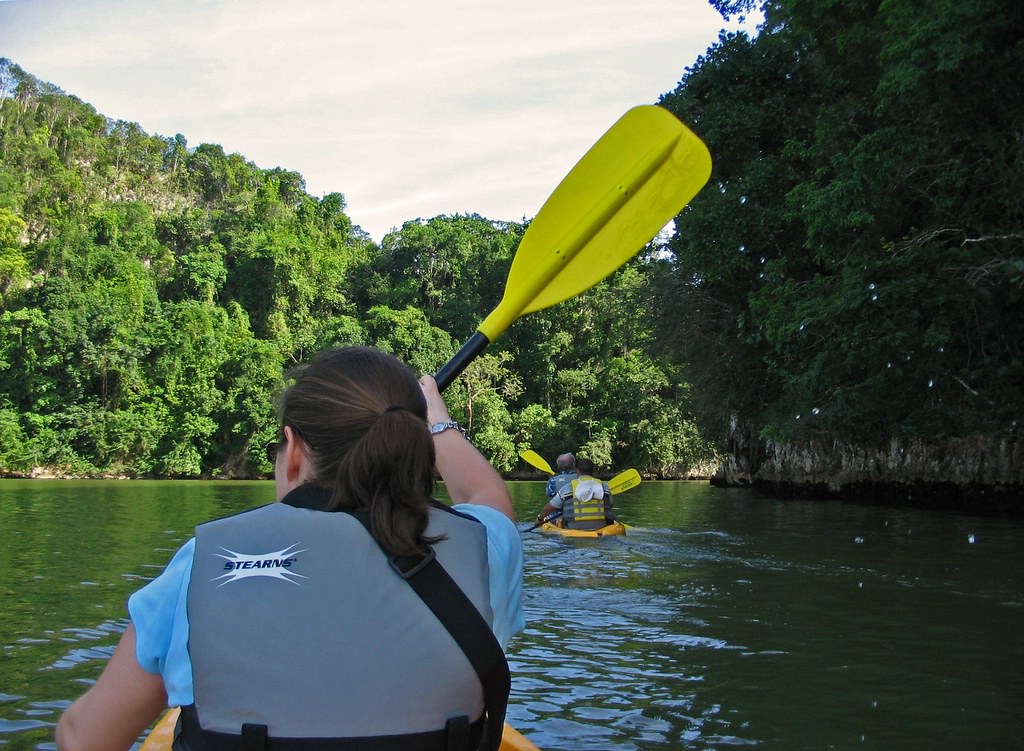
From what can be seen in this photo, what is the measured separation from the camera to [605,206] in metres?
3.05

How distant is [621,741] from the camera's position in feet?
11.8

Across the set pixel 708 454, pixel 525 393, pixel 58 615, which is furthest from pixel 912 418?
pixel 525 393

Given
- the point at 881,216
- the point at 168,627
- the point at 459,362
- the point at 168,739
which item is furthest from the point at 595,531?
the point at 168,627

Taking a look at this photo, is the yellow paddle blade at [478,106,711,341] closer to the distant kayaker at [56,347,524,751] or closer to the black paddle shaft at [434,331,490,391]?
the black paddle shaft at [434,331,490,391]

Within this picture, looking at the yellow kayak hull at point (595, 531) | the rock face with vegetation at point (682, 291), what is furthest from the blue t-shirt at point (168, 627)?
the rock face with vegetation at point (682, 291)

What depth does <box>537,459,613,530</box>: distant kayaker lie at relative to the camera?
10234 mm

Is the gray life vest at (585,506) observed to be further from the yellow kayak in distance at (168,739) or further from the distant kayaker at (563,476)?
the yellow kayak in distance at (168,739)

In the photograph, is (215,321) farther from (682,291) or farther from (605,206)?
(605,206)

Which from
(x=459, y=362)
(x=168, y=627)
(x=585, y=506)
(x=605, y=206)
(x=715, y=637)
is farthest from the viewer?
(x=585, y=506)

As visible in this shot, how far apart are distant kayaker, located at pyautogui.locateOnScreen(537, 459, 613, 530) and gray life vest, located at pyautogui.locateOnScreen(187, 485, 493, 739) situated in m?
8.67

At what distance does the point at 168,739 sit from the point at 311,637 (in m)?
0.95

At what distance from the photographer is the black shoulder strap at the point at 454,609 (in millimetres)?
1456

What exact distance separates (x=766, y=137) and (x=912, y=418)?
450 cm

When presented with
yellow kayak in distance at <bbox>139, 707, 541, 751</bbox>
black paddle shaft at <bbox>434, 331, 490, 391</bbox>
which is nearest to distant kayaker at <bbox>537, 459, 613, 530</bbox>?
black paddle shaft at <bbox>434, 331, 490, 391</bbox>
